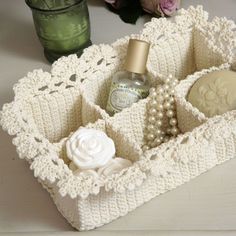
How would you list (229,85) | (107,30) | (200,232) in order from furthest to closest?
(107,30) < (229,85) < (200,232)

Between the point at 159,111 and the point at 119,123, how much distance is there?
0.18ft

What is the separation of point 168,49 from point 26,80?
0.65ft

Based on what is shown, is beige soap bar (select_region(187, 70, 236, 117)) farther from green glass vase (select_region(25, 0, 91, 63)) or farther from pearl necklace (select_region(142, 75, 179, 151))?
green glass vase (select_region(25, 0, 91, 63))

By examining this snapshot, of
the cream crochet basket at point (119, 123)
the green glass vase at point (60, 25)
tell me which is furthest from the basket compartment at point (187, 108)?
the green glass vase at point (60, 25)

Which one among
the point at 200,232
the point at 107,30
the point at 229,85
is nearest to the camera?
the point at 200,232

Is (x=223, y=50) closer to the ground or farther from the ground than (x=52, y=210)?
farther from the ground

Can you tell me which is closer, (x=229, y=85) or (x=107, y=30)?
(x=229, y=85)

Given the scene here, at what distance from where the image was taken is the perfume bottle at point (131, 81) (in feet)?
2.12

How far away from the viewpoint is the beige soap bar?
0.63 metres

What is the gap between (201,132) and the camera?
556mm

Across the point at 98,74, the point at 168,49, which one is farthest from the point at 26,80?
the point at 168,49

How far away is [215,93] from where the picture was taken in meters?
0.64

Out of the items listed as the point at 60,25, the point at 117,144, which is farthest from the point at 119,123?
the point at 60,25

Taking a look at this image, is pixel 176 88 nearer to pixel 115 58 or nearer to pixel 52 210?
pixel 115 58
